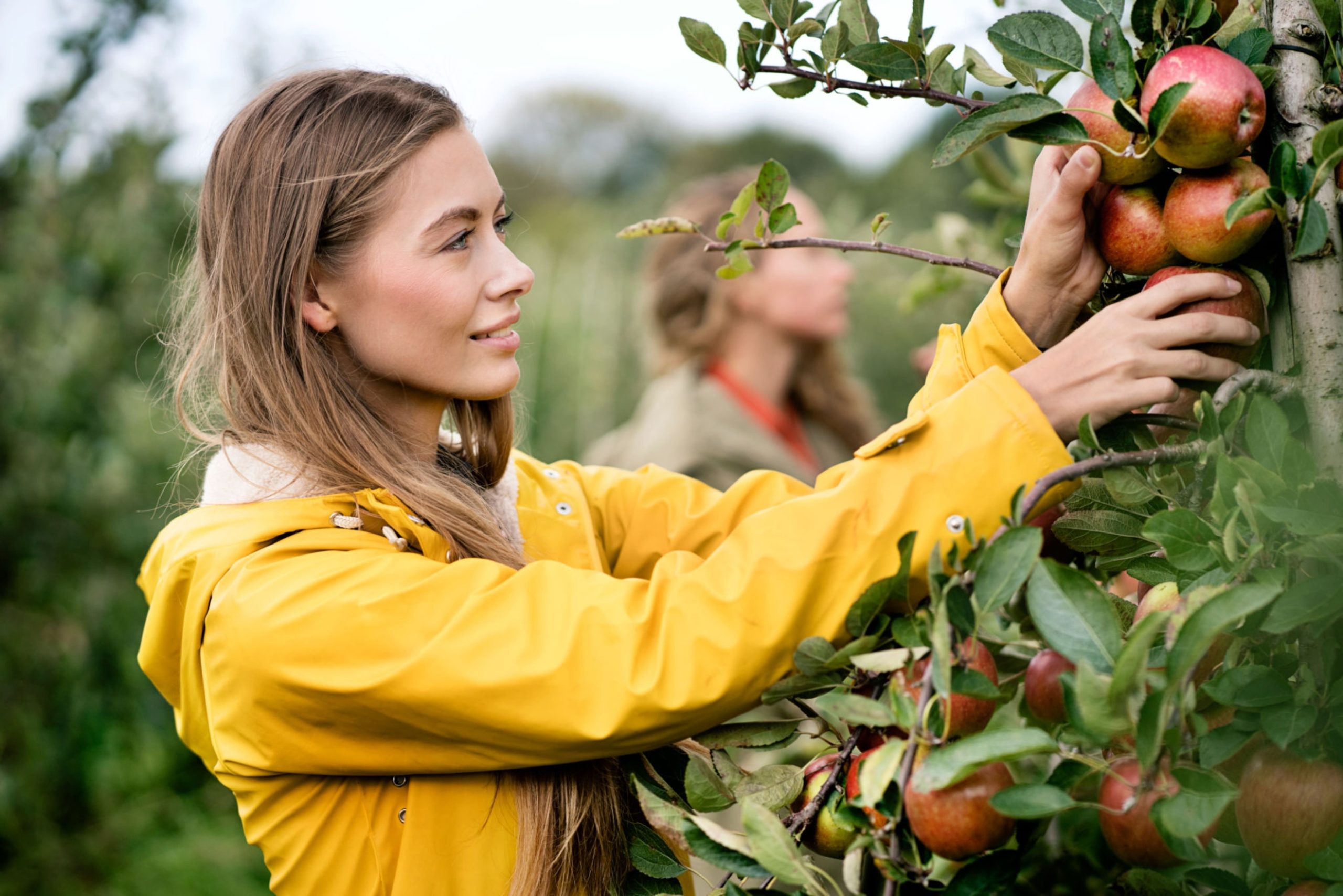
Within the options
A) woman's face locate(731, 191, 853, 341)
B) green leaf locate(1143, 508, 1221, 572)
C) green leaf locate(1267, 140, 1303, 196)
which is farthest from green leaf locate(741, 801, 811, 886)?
woman's face locate(731, 191, 853, 341)

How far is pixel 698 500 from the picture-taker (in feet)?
4.67

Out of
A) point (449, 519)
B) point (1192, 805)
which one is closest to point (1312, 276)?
point (1192, 805)

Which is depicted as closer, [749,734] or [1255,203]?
[1255,203]

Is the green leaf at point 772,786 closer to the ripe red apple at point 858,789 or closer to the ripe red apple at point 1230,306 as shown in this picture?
the ripe red apple at point 858,789

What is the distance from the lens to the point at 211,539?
1.09m

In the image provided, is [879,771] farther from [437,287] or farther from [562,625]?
[437,287]

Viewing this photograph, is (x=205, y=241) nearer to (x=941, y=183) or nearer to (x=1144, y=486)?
(x=1144, y=486)

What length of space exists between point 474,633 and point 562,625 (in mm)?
77

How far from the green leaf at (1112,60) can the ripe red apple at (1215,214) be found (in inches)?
3.2

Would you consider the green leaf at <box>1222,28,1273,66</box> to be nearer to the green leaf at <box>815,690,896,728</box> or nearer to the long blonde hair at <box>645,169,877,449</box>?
the green leaf at <box>815,690,896,728</box>

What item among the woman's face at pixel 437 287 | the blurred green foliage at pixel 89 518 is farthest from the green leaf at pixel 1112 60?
the blurred green foliage at pixel 89 518

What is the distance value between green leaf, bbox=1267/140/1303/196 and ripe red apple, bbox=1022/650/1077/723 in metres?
0.35

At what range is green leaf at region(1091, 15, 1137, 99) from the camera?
74 cm

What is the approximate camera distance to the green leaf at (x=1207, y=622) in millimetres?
582
